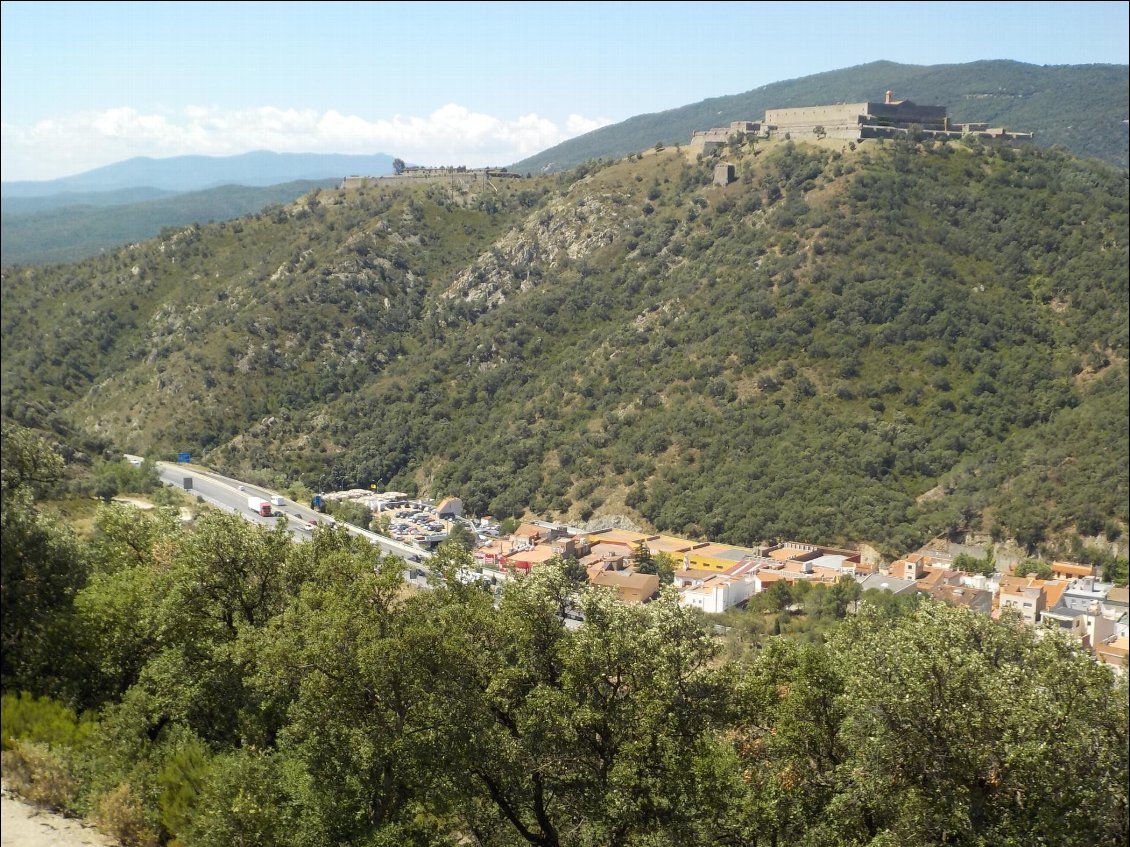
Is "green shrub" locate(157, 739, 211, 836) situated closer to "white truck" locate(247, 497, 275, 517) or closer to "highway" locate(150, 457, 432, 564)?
"highway" locate(150, 457, 432, 564)

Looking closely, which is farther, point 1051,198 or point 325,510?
point 1051,198

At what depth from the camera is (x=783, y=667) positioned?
11.6 m

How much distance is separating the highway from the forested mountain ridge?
654 cm

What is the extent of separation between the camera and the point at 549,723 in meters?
9.77

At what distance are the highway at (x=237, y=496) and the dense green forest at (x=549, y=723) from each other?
72.8ft

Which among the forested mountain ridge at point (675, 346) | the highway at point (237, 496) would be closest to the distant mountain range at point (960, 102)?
the forested mountain ridge at point (675, 346)

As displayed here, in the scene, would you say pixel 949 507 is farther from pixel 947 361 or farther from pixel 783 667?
pixel 783 667

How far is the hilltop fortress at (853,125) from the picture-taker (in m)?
69.2

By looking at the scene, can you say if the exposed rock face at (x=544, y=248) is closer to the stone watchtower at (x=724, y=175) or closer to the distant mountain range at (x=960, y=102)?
the stone watchtower at (x=724, y=175)

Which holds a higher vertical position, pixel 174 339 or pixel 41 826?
pixel 41 826

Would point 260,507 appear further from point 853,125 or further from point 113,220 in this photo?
point 113,220

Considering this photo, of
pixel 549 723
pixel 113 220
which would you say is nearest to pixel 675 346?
pixel 549 723

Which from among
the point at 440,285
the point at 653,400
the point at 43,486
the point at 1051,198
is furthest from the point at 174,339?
the point at 43,486

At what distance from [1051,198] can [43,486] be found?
219 ft
